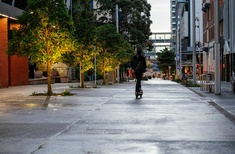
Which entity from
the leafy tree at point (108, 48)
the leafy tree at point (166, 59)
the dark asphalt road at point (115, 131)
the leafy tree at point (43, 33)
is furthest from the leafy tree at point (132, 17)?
the leafy tree at point (166, 59)

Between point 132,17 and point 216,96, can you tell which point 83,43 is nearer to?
point 216,96

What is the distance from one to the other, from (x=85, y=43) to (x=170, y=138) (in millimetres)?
21535

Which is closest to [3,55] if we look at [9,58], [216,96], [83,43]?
[9,58]

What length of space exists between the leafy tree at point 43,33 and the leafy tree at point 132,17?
41368mm

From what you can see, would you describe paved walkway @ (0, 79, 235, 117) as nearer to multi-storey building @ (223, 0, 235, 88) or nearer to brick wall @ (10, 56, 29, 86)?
brick wall @ (10, 56, 29, 86)

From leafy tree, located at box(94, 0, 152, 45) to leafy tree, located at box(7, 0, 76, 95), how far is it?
41368 mm

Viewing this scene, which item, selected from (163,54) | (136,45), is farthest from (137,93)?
(163,54)

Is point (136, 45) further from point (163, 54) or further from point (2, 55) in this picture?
point (163, 54)

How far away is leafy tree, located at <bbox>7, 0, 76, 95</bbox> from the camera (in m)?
20.9

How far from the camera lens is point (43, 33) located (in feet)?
69.4

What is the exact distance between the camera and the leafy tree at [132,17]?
6269cm

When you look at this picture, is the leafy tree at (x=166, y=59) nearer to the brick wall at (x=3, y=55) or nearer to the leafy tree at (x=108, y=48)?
the leafy tree at (x=108, y=48)

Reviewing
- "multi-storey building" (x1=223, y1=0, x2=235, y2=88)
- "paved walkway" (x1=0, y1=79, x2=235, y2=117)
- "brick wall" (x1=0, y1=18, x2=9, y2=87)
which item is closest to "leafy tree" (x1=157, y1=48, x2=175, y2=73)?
"multi-storey building" (x1=223, y1=0, x2=235, y2=88)

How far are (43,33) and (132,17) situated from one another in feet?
141
